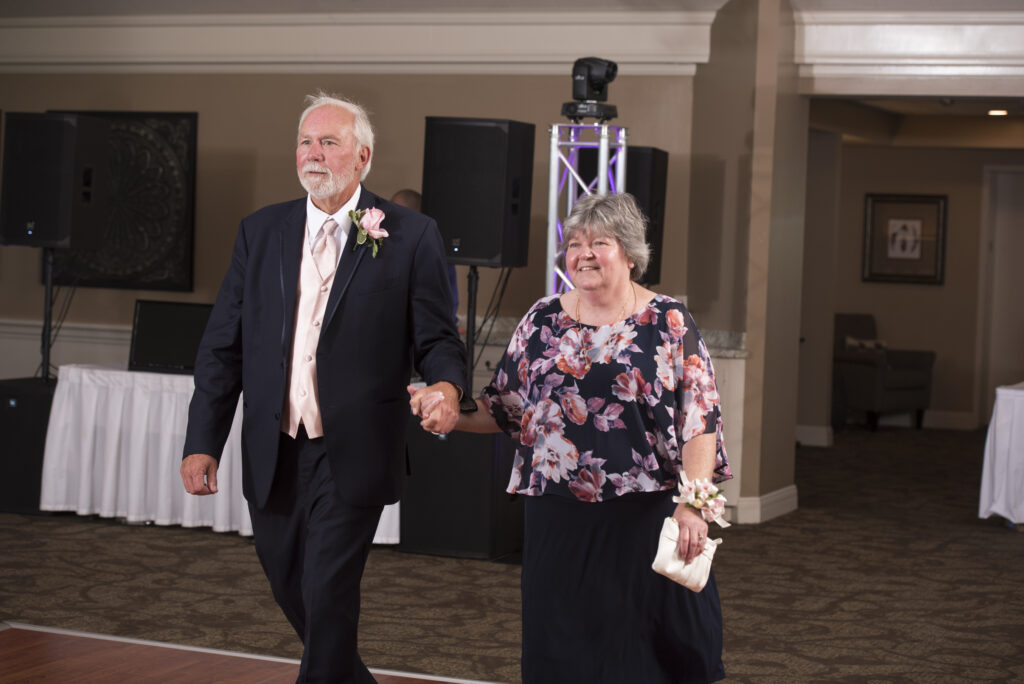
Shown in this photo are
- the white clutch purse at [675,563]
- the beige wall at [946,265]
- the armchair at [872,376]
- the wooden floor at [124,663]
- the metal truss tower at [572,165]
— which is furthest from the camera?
the beige wall at [946,265]

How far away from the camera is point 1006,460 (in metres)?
6.67

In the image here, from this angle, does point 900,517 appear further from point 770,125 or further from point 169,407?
point 169,407

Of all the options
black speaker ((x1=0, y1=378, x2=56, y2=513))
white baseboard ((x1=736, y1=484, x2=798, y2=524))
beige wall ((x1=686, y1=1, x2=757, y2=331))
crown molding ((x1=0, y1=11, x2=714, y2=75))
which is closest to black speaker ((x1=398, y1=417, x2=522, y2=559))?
white baseboard ((x1=736, y1=484, x2=798, y2=524))

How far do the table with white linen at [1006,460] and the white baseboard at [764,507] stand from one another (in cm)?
108

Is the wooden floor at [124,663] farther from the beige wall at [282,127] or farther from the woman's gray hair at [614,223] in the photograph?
the beige wall at [282,127]

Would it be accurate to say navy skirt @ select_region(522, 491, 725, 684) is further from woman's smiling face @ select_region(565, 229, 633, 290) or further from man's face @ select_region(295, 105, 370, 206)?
man's face @ select_region(295, 105, 370, 206)

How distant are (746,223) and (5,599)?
4.18 meters

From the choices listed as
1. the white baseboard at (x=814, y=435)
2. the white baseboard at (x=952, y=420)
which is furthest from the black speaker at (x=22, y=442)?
the white baseboard at (x=952, y=420)

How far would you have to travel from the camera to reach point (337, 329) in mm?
2924

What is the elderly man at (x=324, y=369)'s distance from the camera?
2.90 metres

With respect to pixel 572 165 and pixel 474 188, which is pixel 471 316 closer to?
pixel 474 188

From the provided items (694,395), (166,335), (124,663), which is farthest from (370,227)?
(166,335)

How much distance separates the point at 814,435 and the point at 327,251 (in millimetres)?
7897

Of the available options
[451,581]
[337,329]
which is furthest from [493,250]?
[337,329]
